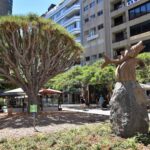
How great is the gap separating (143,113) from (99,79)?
2873cm

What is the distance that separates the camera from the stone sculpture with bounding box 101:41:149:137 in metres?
11.4

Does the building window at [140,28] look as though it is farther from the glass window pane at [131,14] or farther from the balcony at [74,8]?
the balcony at [74,8]

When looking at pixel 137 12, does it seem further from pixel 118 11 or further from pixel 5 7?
pixel 5 7

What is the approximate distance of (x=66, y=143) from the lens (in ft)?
35.6

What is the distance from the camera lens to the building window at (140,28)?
2066 inches

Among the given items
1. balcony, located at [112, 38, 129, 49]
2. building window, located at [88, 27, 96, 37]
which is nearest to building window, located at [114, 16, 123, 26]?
balcony, located at [112, 38, 129, 49]

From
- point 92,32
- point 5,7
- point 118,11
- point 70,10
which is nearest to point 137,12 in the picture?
point 118,11

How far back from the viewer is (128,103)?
11.5 meters

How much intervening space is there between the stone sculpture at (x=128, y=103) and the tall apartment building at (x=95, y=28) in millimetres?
49700

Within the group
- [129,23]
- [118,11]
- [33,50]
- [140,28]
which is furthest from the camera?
[118,11]

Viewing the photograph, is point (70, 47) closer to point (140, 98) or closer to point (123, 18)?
point (140, 98)

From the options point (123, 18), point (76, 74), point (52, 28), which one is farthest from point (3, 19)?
point (123, 18)

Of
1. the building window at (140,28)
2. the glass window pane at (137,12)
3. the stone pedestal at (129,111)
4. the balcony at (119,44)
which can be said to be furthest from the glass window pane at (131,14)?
the stone pedestal at (129,111)

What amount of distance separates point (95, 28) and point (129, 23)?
1226 centimetres
